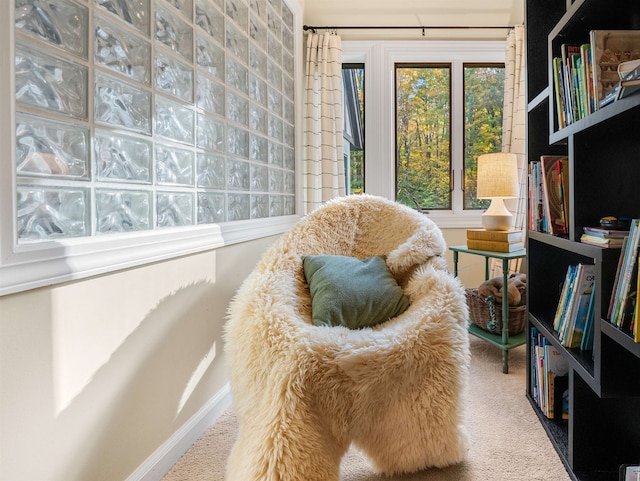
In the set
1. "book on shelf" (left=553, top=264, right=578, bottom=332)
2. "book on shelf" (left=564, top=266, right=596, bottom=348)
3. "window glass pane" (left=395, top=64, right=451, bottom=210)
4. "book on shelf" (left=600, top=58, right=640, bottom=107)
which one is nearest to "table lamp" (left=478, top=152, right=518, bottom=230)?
"window glass pane" (left=395, top=64, right=451, bottom=210)

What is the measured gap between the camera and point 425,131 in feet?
11.2

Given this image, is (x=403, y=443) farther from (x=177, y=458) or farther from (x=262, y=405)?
(x=177, y=458)

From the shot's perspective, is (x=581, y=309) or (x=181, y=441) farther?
(x=181, y=441)

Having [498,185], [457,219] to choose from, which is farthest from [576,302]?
[457,219]

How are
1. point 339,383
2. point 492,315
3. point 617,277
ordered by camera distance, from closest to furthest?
point 617,277 → point 339,383 → point 492,315

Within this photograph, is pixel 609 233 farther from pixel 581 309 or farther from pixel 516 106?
pixel 516 106

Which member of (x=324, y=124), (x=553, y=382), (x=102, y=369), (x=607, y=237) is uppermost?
(x=324, y=124)

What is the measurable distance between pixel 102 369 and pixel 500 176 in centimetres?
240

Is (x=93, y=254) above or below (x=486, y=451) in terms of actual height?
above

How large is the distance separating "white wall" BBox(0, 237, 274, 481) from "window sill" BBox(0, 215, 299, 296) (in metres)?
0.03

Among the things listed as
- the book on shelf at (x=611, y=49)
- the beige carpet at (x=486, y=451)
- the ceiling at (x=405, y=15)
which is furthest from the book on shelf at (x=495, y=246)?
the ceiling at (x=405, y=15)

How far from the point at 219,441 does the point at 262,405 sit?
1.90 feet

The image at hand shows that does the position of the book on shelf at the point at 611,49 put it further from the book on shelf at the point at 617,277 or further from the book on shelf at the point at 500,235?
the book on shelf at the point at 500,235

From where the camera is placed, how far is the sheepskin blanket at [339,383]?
1.12m
